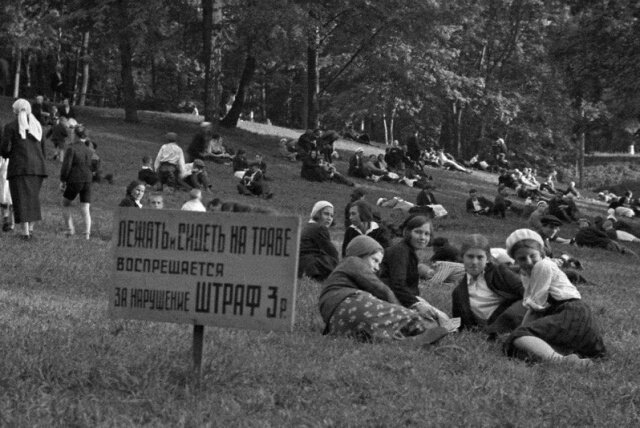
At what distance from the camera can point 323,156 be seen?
3475 cm

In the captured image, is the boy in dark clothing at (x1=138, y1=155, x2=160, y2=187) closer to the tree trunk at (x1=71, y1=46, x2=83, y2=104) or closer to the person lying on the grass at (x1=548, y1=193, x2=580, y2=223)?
the person lying on the grass at (x1=548, y1=193, x2=580, y2=223)

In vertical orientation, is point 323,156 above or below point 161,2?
below

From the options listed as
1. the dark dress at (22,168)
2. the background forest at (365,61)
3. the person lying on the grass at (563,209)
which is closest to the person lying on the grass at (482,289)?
the dark dress at (22,168)

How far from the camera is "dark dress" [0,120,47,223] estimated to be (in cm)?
1496

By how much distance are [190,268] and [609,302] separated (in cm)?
876

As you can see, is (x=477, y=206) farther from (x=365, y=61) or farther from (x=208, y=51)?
(x=365, y=61)

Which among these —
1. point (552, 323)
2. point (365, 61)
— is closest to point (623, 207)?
point (365, 61)

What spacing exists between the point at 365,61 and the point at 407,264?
3467 centimetres

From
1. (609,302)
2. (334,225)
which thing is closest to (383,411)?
(609,302)

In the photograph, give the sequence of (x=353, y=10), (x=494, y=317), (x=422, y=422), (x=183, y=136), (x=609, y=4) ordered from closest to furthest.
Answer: (x=422, y=422), (x=494, y=317), (x=609, y=4), (x=183, y=136), (x=353, y=10)

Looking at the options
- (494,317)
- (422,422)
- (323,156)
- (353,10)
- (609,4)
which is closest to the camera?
(422,422)

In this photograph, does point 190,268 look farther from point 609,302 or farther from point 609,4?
point 609,4

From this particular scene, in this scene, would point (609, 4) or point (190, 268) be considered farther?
point (609, 4)

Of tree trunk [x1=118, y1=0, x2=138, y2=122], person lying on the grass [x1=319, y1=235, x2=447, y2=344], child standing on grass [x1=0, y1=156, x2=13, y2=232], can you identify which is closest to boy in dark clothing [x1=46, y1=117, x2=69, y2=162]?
tree trunk [x1=118, y1=0, x2=138, y2=122]
